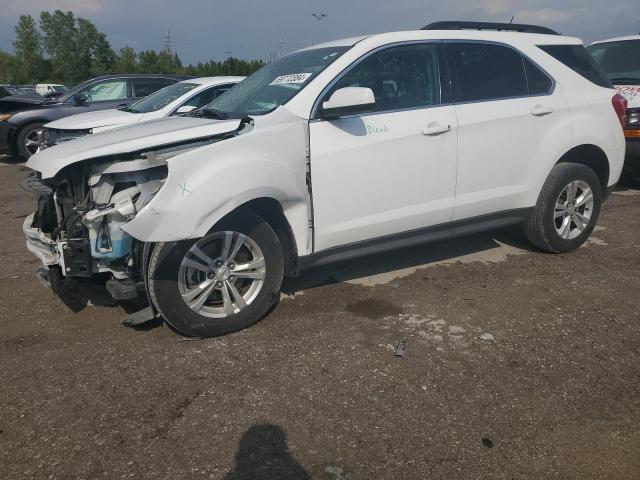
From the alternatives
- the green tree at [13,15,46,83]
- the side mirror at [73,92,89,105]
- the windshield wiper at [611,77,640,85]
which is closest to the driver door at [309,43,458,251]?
the windshield wiper at [611,77,640,85]

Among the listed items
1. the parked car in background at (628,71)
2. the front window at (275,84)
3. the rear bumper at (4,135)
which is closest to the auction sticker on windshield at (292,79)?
the front window at (275,84)

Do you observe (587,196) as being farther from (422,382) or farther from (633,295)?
(422,382)

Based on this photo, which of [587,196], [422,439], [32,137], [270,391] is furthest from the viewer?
[32,137]

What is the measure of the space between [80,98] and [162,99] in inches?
119

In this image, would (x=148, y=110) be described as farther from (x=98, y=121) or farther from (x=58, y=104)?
(x=58, y=104)

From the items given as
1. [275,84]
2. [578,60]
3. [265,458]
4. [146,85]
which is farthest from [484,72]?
[146,85]

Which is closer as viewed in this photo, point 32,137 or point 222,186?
point 222,186

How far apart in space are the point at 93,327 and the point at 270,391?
1.44 metres

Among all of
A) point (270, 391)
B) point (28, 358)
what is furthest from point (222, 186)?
point (28, 358)

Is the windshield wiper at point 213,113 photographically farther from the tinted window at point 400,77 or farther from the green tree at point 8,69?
the green tree at point 8,69

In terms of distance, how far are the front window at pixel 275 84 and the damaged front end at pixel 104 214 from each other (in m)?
0.86

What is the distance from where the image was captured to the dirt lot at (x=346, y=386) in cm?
231

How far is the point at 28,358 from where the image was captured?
313cm

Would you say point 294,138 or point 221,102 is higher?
point 221,102
